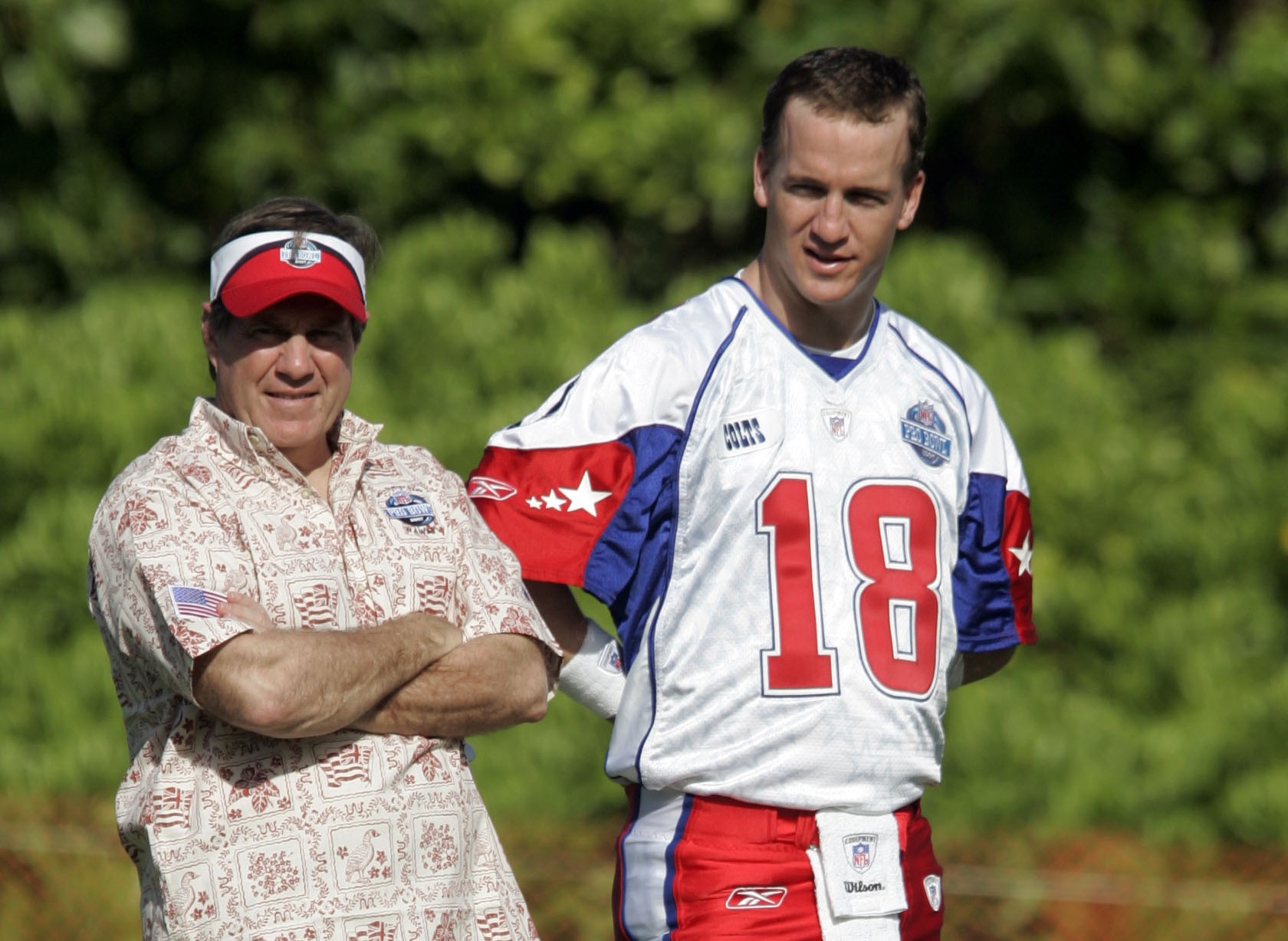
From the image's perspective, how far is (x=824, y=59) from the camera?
3312mm

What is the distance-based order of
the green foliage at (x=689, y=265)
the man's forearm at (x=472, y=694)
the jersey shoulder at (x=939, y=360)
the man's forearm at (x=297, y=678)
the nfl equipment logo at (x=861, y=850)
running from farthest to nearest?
the green foliage at (x=689, y=265) → the jersey shoulder at (x=939, y=360) → the nfl equipment logo at (x=861, y=850) → the man's forearm at (x=472, y=694) → the man's forearm at (x=297, y=678)

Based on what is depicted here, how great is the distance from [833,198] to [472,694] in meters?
1.12

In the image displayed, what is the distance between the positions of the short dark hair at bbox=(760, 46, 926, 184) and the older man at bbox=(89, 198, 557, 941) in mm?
851

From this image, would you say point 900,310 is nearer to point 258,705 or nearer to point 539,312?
point 539,312

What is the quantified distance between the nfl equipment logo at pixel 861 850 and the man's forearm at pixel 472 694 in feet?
2.01

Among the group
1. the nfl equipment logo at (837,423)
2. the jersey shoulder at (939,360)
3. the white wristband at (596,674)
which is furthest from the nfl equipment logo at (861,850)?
the jersey shoulder at (939,360)

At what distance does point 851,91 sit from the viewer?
10.6 feet

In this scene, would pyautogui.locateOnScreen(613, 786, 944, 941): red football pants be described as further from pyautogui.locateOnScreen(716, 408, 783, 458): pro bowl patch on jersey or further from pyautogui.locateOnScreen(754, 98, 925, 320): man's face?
pyautogui.locateOnScreen(754, 98, 925, 320): man's face

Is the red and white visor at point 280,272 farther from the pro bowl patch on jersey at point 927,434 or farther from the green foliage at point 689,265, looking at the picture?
the green foliage at point 689,265

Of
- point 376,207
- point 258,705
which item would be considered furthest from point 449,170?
point 258,705

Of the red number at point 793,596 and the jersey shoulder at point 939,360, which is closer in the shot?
the red number at point 793,596

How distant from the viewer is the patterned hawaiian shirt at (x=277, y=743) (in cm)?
259

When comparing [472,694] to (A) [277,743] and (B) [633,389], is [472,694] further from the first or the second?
(B) [633,389]

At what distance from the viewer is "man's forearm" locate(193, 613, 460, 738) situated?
255 centimetres
